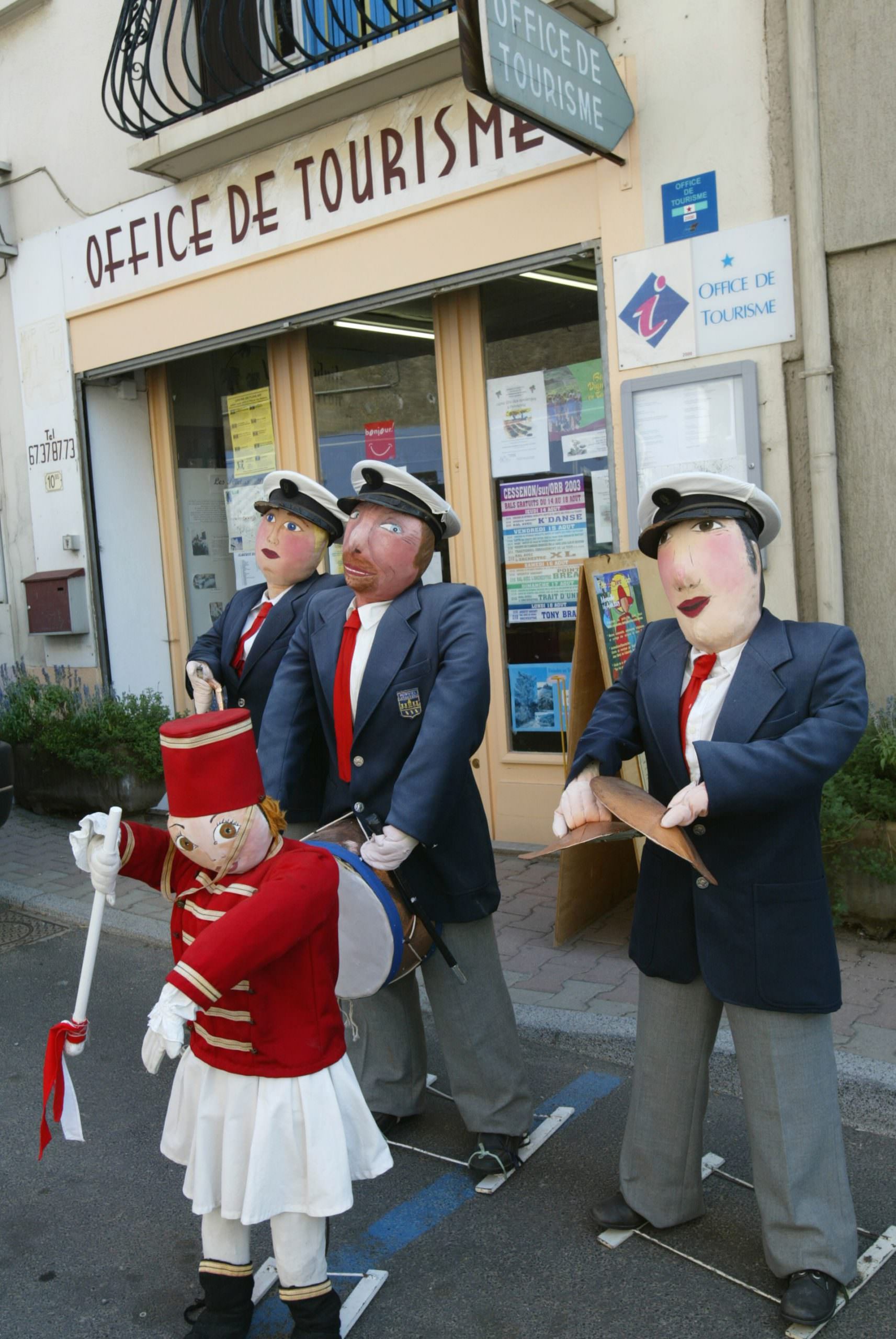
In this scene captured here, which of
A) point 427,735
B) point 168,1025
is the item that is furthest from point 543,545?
point 168,1025

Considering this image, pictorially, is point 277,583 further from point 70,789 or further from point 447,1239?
point 70,789

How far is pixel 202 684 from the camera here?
4.25 m

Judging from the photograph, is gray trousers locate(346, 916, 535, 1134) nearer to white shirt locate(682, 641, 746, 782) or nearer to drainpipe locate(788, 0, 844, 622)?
white shirt locate(682, 641, 746, 782)

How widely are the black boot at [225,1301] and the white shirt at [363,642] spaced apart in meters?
1.39

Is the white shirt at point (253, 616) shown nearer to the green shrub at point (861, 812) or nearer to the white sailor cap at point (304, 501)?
the white sailor cap at point (304, 501)

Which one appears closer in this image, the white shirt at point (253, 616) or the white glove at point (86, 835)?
the white glove at point (86, 835)

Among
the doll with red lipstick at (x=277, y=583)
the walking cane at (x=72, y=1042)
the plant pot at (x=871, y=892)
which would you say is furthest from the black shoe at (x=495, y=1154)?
the plant pot at (x=871, y=892)

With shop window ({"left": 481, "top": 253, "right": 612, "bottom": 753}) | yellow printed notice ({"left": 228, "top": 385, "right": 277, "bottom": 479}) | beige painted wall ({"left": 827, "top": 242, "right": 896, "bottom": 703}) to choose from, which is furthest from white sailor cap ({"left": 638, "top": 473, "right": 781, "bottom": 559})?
yellow printed notice ({"left": 228, "top": 385, "right": 277, "bottom": 479})

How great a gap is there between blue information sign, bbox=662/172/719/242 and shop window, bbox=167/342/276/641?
325 centimetres

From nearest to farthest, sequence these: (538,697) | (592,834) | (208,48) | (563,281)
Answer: (592,834), (563,281), (538,697), (208,48)

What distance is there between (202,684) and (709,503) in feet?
6.90

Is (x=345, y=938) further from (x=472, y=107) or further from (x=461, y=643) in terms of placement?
(x=472, y=107)

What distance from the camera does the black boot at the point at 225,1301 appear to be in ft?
8.87

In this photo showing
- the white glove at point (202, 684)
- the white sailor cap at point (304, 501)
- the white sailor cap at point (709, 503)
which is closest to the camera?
the white sailor cap at point (709, 503)
